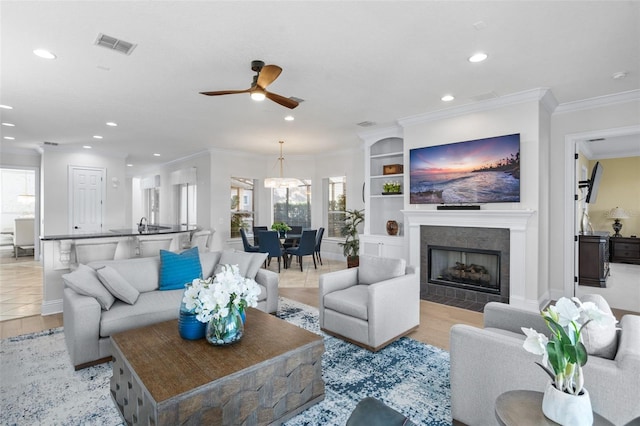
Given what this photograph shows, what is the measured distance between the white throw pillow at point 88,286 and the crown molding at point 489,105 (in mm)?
4575

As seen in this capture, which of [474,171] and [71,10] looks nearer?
[71,10]

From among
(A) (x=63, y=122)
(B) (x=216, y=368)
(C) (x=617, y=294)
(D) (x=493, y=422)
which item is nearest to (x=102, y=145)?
(A) (x=63, y=122)

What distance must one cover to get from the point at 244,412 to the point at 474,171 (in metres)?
4.12

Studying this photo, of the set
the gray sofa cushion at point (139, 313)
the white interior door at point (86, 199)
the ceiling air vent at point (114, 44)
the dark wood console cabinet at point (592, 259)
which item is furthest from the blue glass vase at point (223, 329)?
the white interior door at point (86, 199)

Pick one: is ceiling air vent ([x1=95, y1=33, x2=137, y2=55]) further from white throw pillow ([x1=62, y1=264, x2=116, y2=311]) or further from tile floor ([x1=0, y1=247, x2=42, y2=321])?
tile floor ([x1=0, y1=247, x2=42, y2=321])

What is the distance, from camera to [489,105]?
445cm

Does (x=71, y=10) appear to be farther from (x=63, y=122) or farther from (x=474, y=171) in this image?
(x=474, y=171)

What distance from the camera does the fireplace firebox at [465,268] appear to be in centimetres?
467

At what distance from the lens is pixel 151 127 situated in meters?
5.84

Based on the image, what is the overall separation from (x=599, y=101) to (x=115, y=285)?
6131 mm

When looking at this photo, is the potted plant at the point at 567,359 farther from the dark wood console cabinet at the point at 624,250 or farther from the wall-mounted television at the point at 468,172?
the dark wood console cabinet at the point at 624,250

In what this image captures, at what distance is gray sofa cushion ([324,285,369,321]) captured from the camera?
124 inches

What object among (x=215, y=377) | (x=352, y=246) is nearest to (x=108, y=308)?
(x=215, y=377)

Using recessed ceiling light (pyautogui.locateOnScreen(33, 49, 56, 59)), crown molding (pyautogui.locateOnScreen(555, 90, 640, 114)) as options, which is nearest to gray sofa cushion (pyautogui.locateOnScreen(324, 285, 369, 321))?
recessed ceiling light (pyautogui.locateOnScreen(33, 49, 56, 59))
